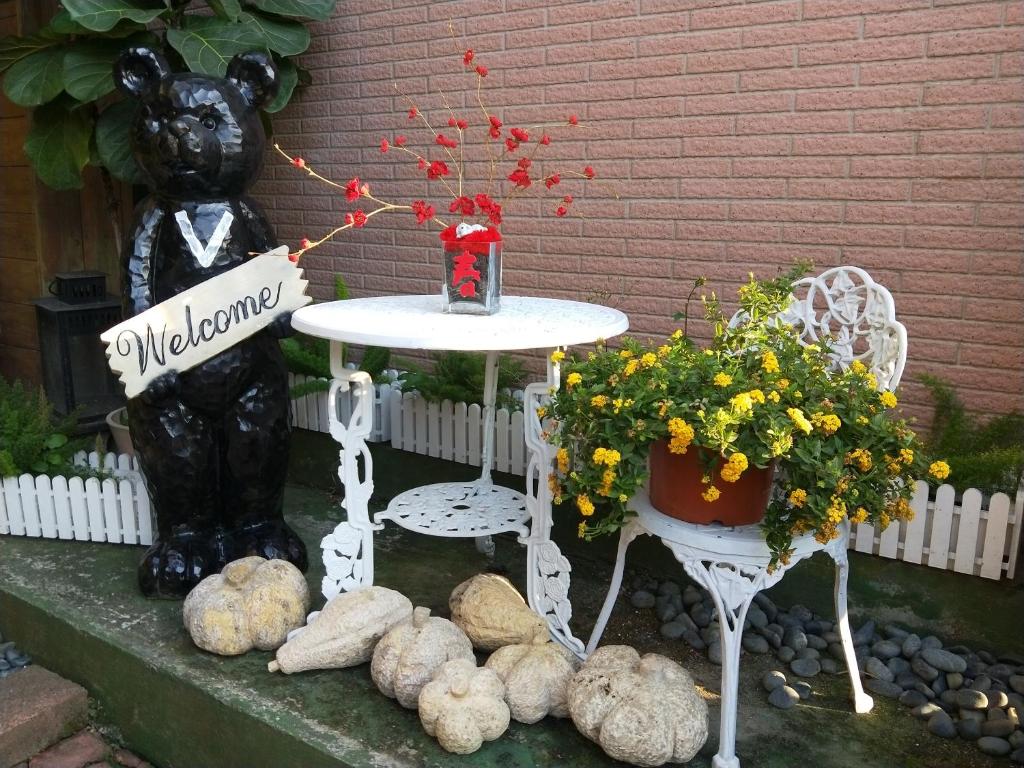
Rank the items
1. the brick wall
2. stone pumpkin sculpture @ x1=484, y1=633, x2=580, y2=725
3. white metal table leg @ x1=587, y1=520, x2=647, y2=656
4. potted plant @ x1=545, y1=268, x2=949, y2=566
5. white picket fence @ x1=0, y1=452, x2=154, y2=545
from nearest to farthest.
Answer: potted plant @ x1=545, y1=268, x2=949, y2=566 → stone pumpkin sculpture @ x1=484, y1=633, x2=580, y2=725 → white metal table leg @ x1=587, y1=520, x2=647, y2=656 → the brick wall → white picket fence @ x1=0, y1=452, x2=154, y2=545

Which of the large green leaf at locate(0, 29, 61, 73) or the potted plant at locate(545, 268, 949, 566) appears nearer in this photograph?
the potted plant at locate(545, 268, 949, 566)

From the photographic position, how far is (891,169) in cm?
294

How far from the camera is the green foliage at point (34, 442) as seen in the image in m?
3.30

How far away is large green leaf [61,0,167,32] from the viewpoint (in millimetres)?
3383

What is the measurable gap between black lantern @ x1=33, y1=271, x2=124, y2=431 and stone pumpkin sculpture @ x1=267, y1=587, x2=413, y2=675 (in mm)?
2312

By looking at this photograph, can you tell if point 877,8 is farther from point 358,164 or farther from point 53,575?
point 53,575

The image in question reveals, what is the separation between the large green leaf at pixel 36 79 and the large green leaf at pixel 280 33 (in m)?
0.82

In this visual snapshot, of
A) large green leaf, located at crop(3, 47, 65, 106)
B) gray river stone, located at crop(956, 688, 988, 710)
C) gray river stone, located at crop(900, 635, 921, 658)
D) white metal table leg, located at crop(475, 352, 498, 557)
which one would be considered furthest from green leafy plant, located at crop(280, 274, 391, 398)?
gray river stone, located at crop(956, 688, 988, 710)

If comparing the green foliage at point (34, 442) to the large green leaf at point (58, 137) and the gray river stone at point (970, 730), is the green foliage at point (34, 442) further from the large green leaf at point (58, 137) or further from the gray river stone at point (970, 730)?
the gray river stone at point (970, 730)

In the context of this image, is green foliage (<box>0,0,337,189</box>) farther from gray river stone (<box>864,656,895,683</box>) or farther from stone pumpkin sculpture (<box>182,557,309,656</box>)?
gray river stone (<box>864,656,895,683</box>)

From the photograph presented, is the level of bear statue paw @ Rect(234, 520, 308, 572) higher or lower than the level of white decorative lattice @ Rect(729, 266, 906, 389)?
lower

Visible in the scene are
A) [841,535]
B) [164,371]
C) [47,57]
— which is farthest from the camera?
[47,57]

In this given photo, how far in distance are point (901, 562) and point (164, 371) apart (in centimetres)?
235

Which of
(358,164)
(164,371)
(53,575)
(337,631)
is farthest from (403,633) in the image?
(358,164)
